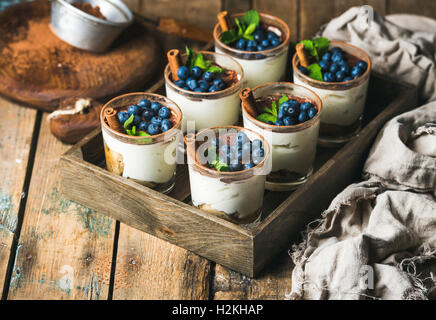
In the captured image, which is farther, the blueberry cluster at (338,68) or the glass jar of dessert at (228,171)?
the blueberry cluster at (338,68)

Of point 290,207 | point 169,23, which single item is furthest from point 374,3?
point 290,207

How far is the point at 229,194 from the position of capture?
1495 millimetres

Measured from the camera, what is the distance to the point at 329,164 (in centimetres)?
163

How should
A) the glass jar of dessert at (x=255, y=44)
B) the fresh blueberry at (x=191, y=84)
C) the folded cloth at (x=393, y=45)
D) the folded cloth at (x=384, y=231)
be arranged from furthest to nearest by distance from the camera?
the folded cloth at (x=393, y=45)
the glass jar of dessert at (x=255, y=44)
the fresh blueberry at (x=191, y=84)
the folded cloth at (x=384, y=231)

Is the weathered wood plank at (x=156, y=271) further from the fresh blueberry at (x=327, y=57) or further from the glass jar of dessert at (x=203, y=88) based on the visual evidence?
the fresh blueberry at (x=327, y=57)

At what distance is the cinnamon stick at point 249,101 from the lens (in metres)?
1.62

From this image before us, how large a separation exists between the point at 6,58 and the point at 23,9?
0.92 ft

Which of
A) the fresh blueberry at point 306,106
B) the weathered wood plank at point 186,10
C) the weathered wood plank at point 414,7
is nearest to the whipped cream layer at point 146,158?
the fresh blueberry at point 306,106

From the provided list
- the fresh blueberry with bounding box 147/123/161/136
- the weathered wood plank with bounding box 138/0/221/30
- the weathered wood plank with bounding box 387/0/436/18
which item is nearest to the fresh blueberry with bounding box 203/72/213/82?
the fresh blueberry with bounding box 147/123/161/136

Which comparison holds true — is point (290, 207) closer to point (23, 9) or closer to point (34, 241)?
point (34, 241)

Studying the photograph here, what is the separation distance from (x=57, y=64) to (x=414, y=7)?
1370 millimetres

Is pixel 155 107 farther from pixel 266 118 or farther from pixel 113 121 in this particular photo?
pixel 266 118

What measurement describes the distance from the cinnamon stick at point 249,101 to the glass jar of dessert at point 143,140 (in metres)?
0.16

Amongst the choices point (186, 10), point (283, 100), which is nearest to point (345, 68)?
point (283, 100)
